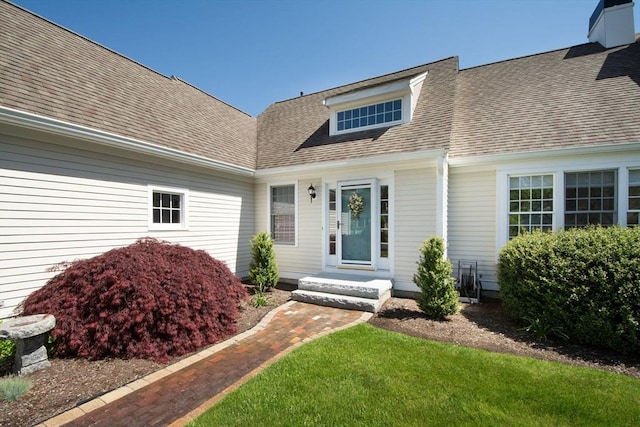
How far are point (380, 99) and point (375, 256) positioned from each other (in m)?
4.39

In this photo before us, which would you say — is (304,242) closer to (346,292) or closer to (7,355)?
(346,292)

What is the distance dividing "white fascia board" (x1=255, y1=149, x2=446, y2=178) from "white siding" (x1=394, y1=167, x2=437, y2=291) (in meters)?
0.39

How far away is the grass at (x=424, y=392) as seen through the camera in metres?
2.59

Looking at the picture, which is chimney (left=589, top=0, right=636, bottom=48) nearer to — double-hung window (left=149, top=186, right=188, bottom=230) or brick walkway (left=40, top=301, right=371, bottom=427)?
brick walkway (left=40, top=301, right=371, bottom=427)

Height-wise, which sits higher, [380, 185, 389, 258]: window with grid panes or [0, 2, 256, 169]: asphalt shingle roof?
[0, 2, 256, 169]: asphalt shingle roof

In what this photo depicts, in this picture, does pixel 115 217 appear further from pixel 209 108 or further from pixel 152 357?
pixel 209 108

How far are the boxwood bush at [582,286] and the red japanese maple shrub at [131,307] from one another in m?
5.04

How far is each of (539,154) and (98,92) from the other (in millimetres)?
9645

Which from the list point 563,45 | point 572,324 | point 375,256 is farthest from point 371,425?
point 563,45

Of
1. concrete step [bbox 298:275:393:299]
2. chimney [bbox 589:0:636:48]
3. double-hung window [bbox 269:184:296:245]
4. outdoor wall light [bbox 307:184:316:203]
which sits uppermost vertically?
chimney [bbox 589:0:636:48]

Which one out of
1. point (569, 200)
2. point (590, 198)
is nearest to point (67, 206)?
point (569, 200)

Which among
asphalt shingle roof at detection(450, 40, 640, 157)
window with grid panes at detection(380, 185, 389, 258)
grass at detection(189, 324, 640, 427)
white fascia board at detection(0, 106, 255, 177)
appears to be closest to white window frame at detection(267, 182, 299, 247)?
white fascia board at detection(0, 106, 255, 177)

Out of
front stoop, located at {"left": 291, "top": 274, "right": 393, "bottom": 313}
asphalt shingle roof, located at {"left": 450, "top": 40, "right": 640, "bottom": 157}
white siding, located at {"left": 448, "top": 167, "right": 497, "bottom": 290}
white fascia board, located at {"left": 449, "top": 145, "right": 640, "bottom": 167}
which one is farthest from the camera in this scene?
white siding, located at {"left": 448, "top": 167, "right": 497, "bottom": 290}

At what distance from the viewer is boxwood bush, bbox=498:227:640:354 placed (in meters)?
3.92
